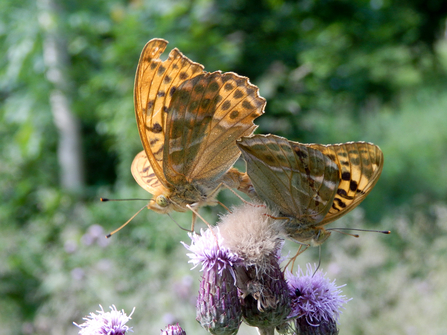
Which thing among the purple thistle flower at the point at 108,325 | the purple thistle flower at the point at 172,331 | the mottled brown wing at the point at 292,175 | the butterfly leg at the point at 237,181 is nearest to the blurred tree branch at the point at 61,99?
the butterfly leg at the point at 237,181

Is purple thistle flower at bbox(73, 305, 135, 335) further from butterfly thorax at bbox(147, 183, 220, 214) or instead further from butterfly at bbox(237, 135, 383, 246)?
butterfly at bbox(237, 135, 383, 246)

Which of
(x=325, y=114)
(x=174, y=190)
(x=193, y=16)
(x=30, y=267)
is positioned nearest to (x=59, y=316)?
(x=30, y=267)

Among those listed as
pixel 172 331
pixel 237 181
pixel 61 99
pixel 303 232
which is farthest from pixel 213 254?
pixel 61 99

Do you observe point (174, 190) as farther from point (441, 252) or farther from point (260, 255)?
point (441, 252)

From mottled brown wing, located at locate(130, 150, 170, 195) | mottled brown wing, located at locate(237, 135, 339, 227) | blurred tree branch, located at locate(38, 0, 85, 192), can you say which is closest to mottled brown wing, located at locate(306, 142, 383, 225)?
mottled brown wing, located at locate(237, 135, 339, 227)

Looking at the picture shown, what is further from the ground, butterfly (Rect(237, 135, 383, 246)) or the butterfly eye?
the butterfly eye
